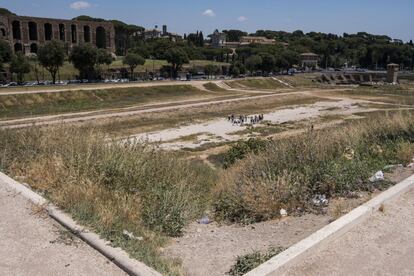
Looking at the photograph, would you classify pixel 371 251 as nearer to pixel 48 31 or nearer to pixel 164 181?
pixel 164 181

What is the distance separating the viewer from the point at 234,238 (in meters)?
6.38

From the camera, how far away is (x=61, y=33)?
372 feet

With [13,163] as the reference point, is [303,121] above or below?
below

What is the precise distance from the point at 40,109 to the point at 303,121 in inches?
1089

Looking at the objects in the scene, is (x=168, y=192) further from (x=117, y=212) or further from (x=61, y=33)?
(x=61, y=33)

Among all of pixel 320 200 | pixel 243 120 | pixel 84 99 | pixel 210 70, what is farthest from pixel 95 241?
pixel 210 70

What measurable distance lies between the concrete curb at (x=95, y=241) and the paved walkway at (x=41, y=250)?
7 centimetres

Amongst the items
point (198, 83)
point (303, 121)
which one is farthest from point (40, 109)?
point (198, 83)

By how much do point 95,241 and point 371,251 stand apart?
3527 millimetres

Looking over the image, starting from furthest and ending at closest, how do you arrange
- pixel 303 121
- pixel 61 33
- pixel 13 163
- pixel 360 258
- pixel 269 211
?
pixel 61 33 → pixel 303 121 → pixel 13 163 → pixel 269 211 → pixel 360 258

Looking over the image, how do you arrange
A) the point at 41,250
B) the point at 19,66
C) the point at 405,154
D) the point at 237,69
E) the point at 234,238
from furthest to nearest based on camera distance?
the point at 237,69
the point at 19,66
the point at 405,154
the point at 234,238
the point at 41,250

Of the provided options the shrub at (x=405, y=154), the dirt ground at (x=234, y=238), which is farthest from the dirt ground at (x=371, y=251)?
the shrub at (x=405, y=154)

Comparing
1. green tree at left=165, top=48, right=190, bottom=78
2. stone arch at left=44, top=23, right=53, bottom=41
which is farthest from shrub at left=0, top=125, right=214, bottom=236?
stone arch at left=44, top=23, right=53, bottom=41

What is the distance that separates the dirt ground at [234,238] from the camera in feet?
18.0
